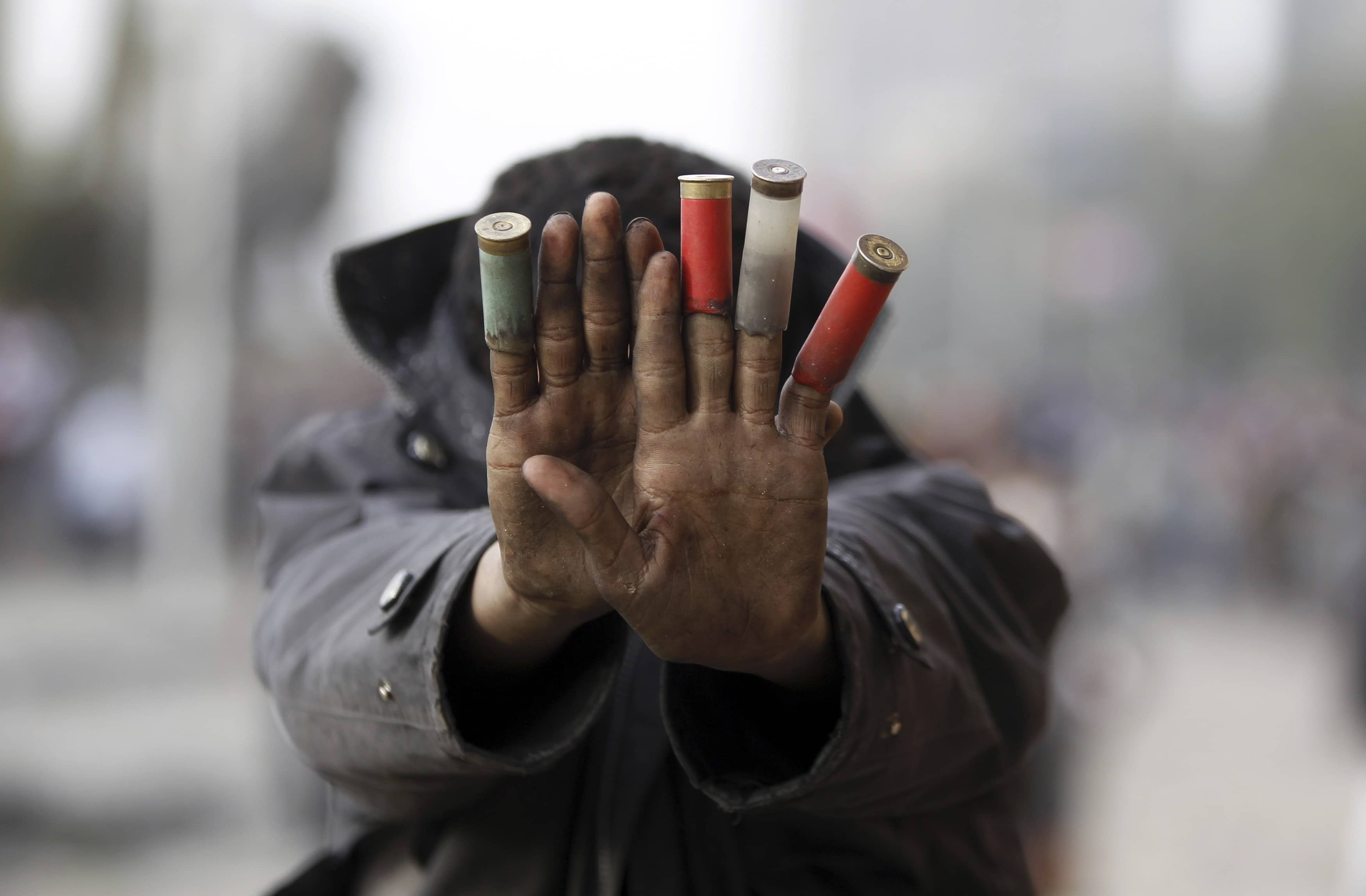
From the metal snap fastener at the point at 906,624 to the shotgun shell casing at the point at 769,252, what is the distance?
456 millimetres

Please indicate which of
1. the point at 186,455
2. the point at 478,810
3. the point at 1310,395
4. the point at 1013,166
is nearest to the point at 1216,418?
the point at 1310,395

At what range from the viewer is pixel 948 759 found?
1638 millimetres

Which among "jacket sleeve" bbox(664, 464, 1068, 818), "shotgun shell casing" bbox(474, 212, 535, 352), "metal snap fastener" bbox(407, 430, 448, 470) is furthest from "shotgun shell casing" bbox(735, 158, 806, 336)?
"metal snap fastener" bbox(407, 430, 448, 470)

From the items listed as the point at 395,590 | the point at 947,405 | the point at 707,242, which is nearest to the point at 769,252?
the point at 707,242

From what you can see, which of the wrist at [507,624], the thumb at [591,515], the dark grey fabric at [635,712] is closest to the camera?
the thumb at [591,515]

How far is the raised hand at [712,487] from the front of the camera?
122 cm

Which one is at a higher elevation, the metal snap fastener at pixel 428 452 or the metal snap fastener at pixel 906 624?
the metal snap fastener at pixel 428 452

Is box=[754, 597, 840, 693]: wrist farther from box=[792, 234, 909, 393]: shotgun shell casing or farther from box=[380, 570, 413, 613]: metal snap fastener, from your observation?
box=[380, 570, 413, 613]: metal snap fastener

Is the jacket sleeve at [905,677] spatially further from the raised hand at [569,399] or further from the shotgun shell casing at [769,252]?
the shotgun shell casing at [769,252]

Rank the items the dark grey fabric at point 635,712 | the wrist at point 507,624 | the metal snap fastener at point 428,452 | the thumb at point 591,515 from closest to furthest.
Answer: the thumb at point 591,515, the wrist at point 507,624, the dark grey fabric at point 635,712, the metal snap fastener at point 428,452

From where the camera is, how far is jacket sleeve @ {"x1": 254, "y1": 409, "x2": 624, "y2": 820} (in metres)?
1.42

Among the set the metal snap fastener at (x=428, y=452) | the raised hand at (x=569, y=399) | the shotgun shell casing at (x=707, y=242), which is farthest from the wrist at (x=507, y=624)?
the metal snap fastener at (x=428, y=452)

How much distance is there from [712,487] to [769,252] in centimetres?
24

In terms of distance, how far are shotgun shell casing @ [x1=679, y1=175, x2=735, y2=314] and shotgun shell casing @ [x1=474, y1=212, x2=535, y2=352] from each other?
16 centimetres
